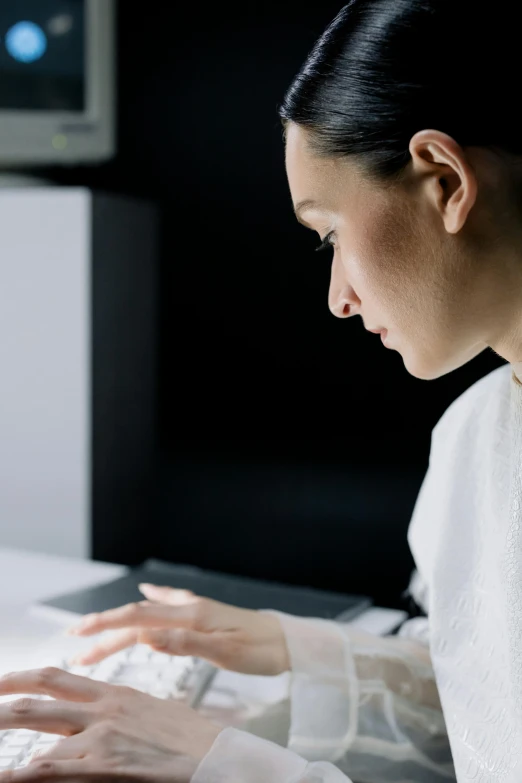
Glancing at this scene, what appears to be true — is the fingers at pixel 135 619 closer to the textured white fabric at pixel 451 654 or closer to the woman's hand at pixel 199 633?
the woman's hand at pixel 199 633

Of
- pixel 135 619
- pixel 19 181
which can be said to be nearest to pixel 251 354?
pixel 19 181

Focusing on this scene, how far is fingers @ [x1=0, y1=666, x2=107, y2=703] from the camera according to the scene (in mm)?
644

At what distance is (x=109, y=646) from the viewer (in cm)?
78

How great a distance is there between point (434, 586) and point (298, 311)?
1.99ft

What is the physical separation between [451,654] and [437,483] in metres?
0.17

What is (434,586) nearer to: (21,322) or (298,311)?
(298,311)

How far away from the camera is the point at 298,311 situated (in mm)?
1350

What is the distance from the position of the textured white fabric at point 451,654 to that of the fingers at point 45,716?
21 centimetres

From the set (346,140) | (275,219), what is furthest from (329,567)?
(346,140)

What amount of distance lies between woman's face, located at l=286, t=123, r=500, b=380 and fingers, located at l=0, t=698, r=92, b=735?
1.13ft

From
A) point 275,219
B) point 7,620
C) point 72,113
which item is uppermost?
point 72,113

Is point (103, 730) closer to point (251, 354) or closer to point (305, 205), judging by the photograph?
point (305, 205)

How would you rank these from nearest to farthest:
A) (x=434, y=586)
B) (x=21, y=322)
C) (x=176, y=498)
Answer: (x=434, y=586) → (x=21, y=322) → (x=176, y=498)

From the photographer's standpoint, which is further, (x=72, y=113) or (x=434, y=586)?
(x=72, y=113)
